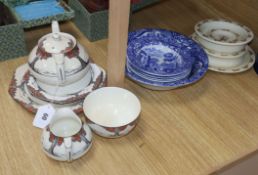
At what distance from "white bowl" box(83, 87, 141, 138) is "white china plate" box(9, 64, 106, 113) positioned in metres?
0.02

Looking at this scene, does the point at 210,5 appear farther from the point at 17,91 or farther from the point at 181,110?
the point at 17,91

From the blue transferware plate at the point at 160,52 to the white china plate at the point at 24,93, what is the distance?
89 mm

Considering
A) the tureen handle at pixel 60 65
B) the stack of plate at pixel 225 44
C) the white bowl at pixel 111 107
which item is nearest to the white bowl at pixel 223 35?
→ the stack of plate at pixel 225 44

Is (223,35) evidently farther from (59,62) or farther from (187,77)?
(59,62)

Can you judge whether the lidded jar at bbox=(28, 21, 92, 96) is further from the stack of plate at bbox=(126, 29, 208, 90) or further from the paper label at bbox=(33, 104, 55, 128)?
the stack of plate at bbox=(126, 29, 208, 90)

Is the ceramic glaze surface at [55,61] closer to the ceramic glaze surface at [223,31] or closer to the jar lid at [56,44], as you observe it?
the jar lid at [56,44]

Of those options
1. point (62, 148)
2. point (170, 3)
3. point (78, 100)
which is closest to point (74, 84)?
point (78, 100)

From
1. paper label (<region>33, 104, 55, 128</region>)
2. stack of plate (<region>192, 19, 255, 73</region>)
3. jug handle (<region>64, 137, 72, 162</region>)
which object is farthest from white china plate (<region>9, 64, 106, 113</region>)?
stack of plate (<region>192, 19, 255, 73</region>)

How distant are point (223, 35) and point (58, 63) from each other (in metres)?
0.45

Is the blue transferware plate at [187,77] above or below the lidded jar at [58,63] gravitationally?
below

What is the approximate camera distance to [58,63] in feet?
2.17

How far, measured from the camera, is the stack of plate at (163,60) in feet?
2.55

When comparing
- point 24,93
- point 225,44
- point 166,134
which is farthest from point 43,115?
point 225,44

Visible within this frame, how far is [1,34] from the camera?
79cm
